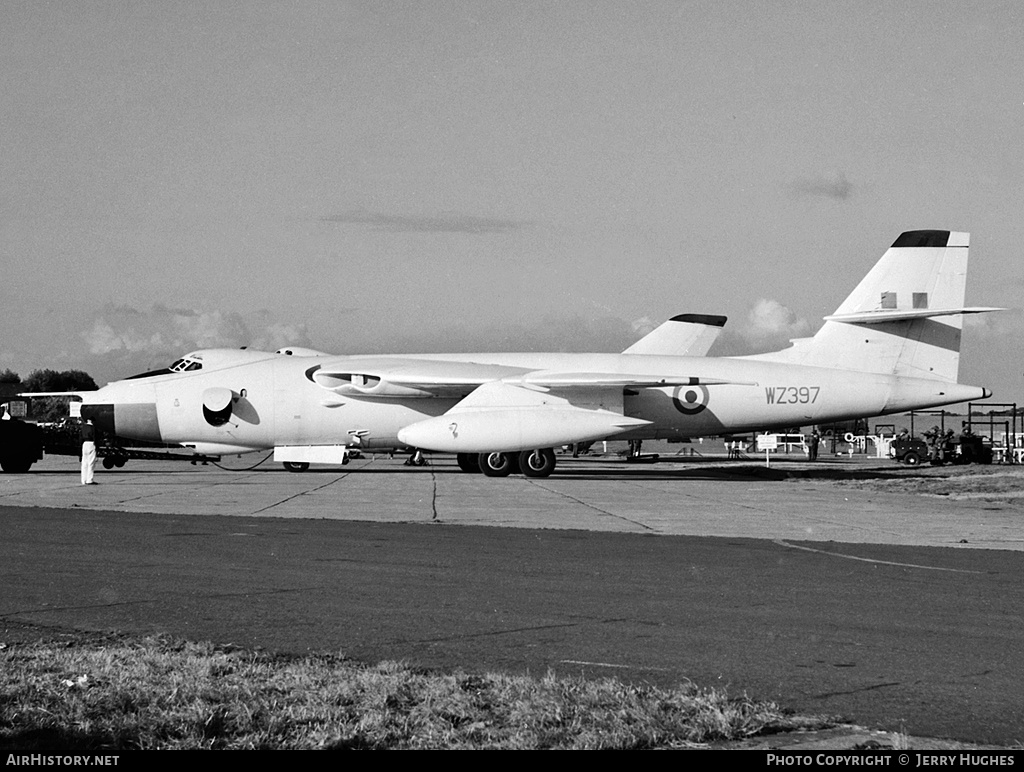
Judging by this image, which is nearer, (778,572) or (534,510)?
(778,572)

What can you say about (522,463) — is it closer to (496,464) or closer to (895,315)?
(496,464)

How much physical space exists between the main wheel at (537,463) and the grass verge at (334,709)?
25.8 m

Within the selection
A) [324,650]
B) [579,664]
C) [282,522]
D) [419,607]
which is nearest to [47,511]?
[282,522]

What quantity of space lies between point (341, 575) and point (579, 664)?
4.45 meters

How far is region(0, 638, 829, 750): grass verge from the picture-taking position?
4.98m

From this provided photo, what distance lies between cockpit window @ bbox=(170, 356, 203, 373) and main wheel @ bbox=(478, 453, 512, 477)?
943 centimetres

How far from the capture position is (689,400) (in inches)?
1273

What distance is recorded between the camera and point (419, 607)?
8.96m

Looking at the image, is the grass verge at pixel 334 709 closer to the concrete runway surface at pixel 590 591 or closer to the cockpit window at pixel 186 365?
the concrete runway surface at pixel 590 591

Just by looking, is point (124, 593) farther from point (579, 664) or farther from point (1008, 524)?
point (1008, 524)

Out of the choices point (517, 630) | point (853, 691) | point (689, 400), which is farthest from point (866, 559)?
point (689, 400)

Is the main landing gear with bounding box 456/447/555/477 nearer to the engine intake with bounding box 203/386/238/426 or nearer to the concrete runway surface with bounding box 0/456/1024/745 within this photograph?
the engine intake with bounding box 203/386/238/426

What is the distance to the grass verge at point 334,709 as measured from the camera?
4.98 meters

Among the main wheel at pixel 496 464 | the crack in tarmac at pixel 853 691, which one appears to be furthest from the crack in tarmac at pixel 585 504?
the crack in tarmac at pixel 853 691
